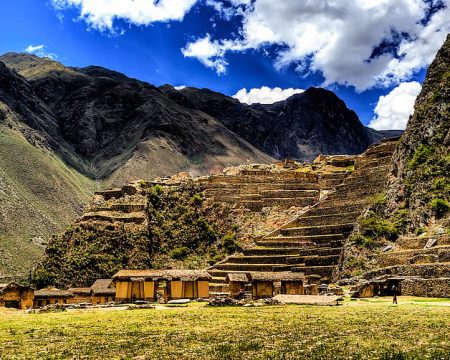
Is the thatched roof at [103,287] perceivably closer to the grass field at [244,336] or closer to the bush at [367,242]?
the bush at [367,242]

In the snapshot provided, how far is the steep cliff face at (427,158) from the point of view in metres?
45.1

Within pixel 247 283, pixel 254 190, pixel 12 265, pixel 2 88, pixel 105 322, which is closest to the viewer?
pixel 105 322

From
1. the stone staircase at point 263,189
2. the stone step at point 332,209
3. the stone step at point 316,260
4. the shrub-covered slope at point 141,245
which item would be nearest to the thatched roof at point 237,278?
the stone step at point 316,260

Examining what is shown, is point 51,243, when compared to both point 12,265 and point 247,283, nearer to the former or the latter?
point 12,265

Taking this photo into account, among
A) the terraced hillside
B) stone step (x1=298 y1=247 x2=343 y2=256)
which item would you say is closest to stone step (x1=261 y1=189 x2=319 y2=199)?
the terraced hillside

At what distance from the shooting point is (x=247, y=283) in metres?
45.2

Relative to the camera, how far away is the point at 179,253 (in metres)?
66.1

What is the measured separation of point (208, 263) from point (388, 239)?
2371 centimetres

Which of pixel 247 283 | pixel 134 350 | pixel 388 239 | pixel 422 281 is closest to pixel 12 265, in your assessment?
pixel 247 283

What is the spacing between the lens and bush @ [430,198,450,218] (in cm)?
4312

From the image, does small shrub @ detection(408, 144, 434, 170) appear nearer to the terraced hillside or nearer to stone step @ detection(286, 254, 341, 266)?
the terraced hillside

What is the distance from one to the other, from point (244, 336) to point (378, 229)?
104ft

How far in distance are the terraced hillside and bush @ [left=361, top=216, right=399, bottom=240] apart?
3.27 meters

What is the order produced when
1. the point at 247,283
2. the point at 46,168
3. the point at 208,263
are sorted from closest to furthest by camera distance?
1. the point at 247,283
2. the point at 208,263
3. the point at 46,168
